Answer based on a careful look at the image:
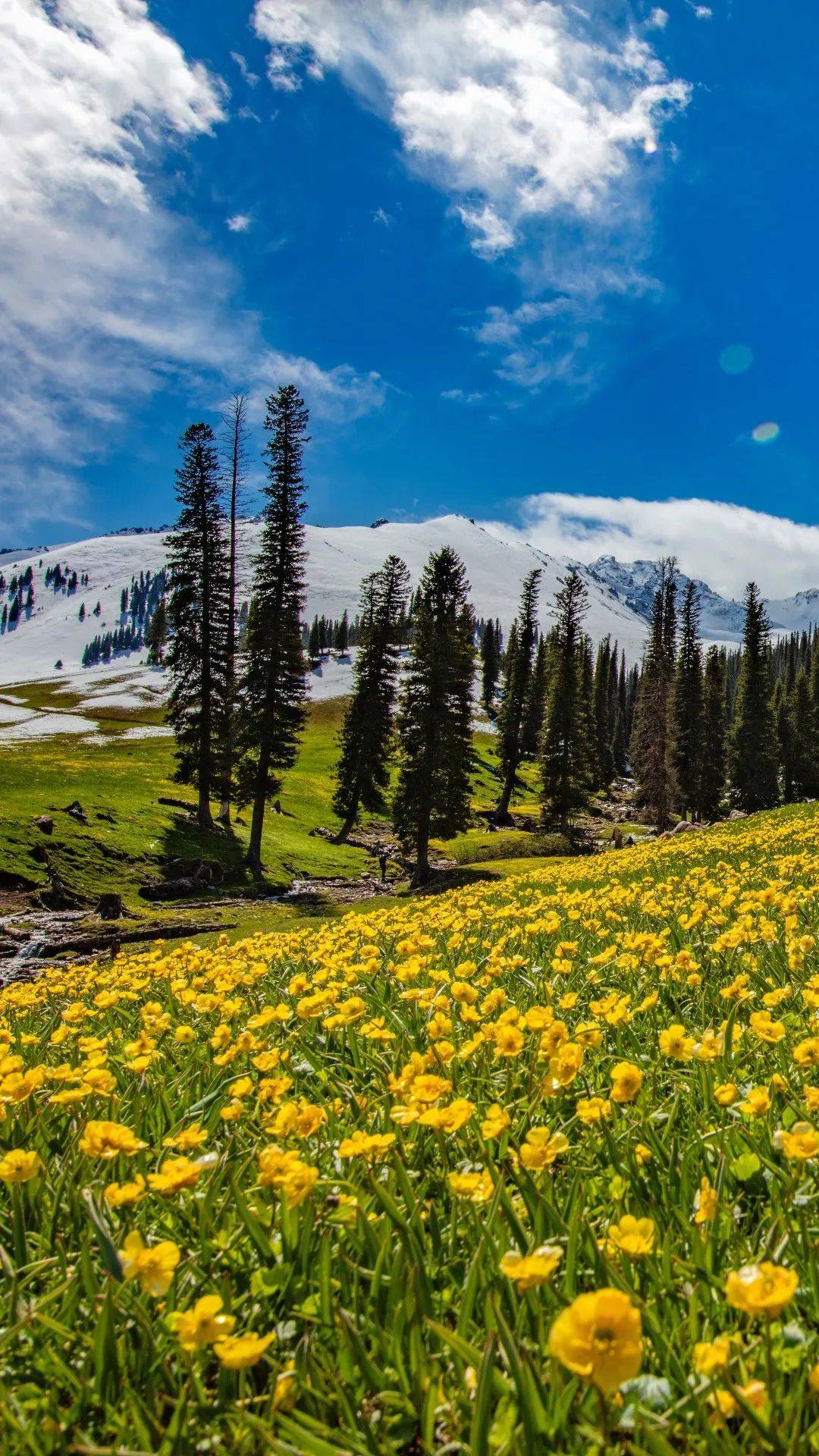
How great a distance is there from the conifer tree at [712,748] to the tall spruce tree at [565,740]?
49.8ft

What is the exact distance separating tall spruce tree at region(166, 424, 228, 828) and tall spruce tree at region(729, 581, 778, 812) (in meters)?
44.4

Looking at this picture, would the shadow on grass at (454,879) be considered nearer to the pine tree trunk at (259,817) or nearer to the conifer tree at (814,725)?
the pine tree trunk at (259,817)

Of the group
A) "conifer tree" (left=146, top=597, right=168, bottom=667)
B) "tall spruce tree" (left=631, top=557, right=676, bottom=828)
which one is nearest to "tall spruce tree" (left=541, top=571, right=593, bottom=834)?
"tall spruce tree" (left=631, top=557, right=676, bottom=828)

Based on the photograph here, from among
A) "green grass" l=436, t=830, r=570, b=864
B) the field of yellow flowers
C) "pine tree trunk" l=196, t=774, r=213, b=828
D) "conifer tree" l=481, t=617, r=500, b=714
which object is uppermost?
"conifer tree" l=481, t=617, r=500, b=714

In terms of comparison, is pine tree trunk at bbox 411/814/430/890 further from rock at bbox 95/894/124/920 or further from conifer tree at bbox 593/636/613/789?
conifer tree at bbox 593/636/613/789

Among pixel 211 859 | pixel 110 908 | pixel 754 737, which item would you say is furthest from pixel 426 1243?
pixel 754 737

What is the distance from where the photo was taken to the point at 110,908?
20.3 meters

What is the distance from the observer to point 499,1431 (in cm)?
112

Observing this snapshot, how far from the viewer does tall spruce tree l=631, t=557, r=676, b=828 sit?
160 ft

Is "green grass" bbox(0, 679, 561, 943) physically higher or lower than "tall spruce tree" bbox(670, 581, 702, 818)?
lower

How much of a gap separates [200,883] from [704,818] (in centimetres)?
4613

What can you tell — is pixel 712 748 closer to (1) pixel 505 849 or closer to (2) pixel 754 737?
(2) pixel 754 737

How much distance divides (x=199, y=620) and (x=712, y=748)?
1844 inches

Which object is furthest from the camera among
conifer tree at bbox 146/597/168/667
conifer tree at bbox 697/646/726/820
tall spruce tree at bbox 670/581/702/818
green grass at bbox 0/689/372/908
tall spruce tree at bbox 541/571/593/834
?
conifer tree at bbox 697/646/726/820
